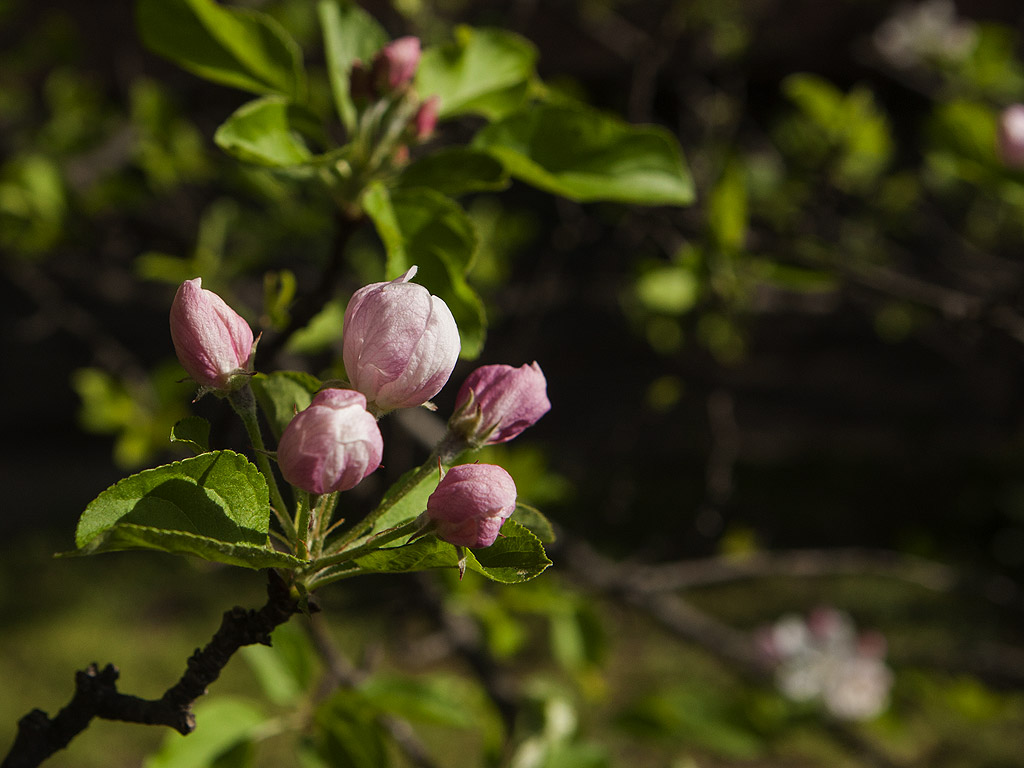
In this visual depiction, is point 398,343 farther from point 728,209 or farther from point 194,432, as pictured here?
point 728,209

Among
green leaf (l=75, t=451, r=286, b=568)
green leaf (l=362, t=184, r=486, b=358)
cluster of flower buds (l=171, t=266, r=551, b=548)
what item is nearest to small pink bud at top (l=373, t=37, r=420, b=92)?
green leaf (l=362, t=184, r=486, b=358)

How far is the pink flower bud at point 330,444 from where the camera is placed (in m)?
0.51

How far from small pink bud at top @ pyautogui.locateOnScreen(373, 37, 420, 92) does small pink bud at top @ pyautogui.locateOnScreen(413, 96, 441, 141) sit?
3 cm

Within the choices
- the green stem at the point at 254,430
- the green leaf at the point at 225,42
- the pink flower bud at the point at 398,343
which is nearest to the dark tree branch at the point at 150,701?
the green stem at the point at 254,430

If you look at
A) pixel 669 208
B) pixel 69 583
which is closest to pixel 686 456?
pixel 69 583

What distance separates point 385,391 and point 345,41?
20.8 inches

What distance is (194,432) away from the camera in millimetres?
564

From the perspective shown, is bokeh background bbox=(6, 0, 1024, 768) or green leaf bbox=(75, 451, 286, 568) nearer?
green leaf bbox=(75, 451, 286, 568)

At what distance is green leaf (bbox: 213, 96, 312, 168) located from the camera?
0.70 meters

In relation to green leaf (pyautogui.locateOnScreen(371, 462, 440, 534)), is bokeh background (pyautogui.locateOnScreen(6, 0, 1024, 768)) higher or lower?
higher

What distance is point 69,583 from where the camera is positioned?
4.49 metres

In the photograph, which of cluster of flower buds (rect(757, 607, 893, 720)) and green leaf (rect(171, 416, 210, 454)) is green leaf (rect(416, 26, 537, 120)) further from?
cluster of flower buds (rect(757, 607, 893, 720))

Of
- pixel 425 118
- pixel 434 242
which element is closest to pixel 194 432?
pixel 434 242

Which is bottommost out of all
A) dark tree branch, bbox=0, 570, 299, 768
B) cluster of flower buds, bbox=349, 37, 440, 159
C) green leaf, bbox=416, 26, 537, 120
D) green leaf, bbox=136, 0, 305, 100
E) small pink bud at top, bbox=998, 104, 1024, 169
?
dark tree branch, bbox=0, 570, 299, 768
